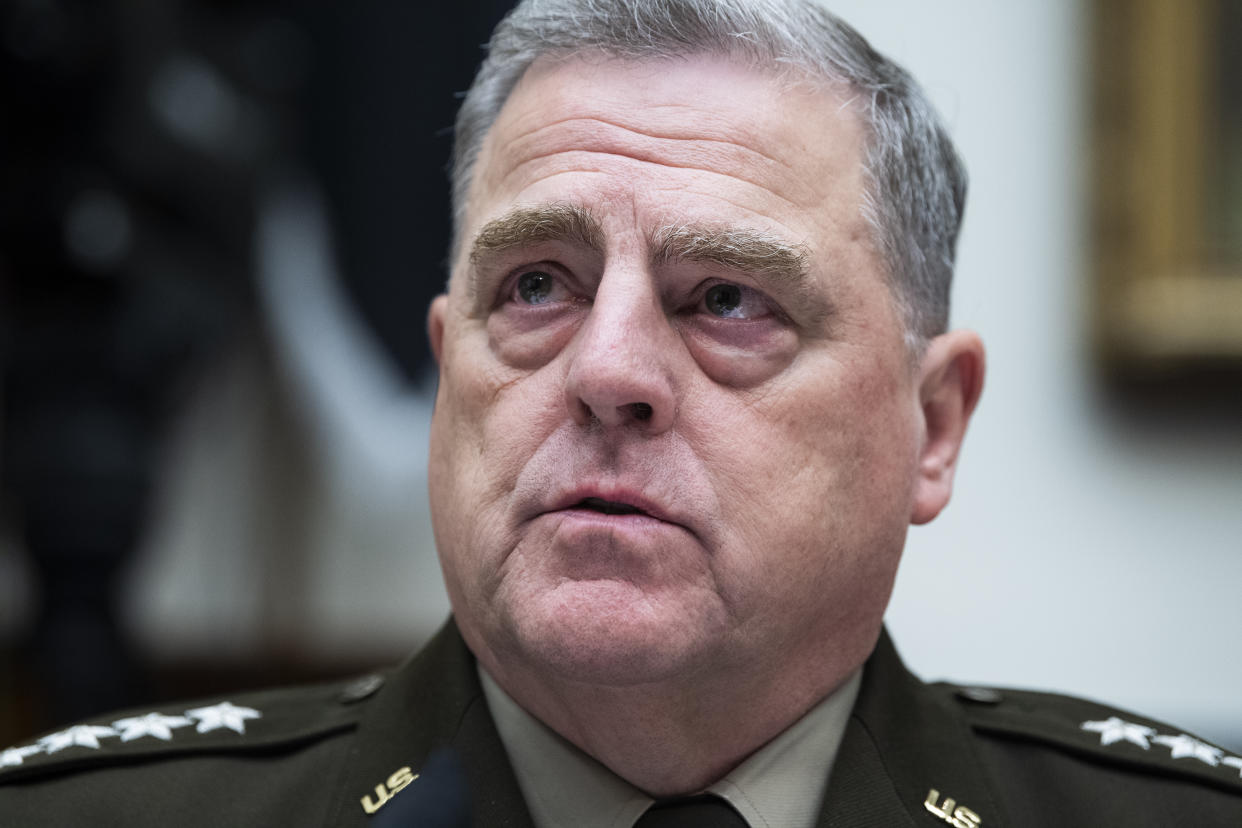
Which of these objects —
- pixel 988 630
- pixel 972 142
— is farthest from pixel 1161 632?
pixel 972 142

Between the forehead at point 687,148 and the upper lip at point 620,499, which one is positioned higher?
the forehead at point 687,148

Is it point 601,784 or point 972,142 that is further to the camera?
point 972,142

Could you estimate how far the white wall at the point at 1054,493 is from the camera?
290cm

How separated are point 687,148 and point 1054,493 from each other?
6.10 feet

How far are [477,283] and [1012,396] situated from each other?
184 cm

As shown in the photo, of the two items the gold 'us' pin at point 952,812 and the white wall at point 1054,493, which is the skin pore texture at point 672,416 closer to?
the gold 'us' pin at point 952,812

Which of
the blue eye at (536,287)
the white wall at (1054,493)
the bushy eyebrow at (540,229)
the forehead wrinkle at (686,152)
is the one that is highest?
the forehead wrinkle at (686,152)

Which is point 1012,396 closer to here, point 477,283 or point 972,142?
point 972,142

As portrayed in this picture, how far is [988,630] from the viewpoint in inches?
114

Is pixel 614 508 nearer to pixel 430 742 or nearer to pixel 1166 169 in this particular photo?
pixel 430 742

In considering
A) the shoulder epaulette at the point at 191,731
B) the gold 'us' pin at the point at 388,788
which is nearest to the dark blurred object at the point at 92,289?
the shoulder epaulette at the point at 191,731

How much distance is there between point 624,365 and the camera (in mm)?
1205

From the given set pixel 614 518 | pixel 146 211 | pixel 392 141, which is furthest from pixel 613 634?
pixel 392 141

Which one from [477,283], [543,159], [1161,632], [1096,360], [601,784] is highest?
[543,159]
